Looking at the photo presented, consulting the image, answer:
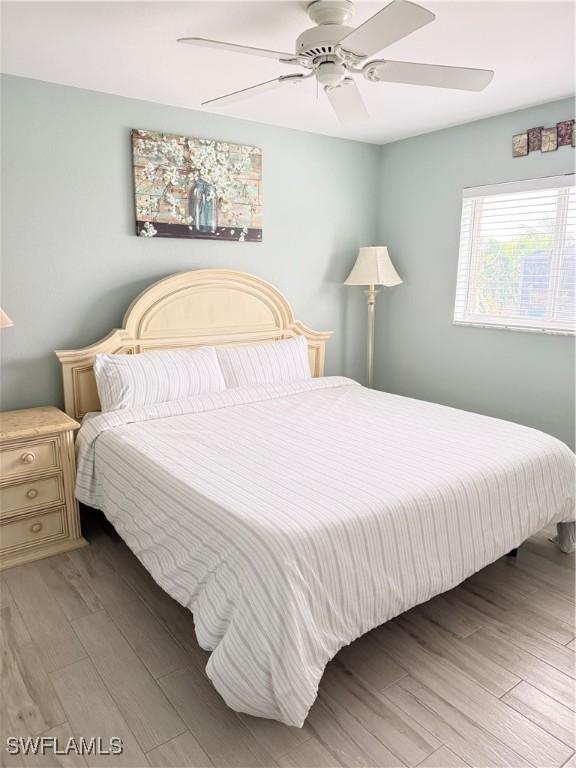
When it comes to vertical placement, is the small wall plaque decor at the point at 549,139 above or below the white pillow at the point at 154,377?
above

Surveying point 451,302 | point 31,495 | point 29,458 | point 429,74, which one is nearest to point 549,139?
point 451,302

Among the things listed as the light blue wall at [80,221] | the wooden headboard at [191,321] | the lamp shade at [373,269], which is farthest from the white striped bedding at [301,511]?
the lamp shade at [373,269]

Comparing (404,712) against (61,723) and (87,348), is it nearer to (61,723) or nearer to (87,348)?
(61,723)

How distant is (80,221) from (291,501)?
2129mm

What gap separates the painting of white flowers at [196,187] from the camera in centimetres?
314

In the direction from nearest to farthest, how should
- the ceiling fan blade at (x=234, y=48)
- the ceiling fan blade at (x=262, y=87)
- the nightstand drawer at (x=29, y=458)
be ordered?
1. the ceiling fan blade at (x=234, y=48)
2. the ceiling fan blade at (x=262, y=87)
3. the nightstand drawer at (x=29, y=458)

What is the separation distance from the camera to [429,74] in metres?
1.96

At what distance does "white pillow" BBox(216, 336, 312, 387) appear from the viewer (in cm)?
330

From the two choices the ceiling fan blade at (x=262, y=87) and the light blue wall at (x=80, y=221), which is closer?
the ceiling fan blade at (x=262, y=87)

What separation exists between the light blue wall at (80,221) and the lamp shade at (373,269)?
0.59 metres

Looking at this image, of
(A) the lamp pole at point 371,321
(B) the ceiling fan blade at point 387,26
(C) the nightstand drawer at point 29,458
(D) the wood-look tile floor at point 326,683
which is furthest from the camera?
(A) the lamp pole at point 371,321

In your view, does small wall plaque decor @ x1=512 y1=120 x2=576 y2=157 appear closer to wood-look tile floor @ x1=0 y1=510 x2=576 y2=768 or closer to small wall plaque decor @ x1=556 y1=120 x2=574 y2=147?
small wall plaque decor @ x1=556 y1=120 x2=574 y2=147

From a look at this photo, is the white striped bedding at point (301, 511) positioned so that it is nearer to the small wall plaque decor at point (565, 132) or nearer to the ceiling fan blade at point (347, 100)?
the ceiling fan blade at point (347, 100)

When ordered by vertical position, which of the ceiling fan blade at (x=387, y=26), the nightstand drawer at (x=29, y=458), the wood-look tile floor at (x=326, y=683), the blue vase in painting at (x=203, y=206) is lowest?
the wood-look tile floor at (x=326, y=683)
